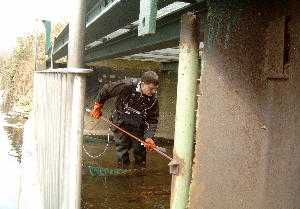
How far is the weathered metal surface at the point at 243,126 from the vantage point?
1739 mm

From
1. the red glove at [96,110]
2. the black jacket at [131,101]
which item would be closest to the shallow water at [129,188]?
the black jacket at [131,101]

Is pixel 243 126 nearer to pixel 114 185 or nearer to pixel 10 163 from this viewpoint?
pixel 114 185

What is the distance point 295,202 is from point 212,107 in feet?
2.16

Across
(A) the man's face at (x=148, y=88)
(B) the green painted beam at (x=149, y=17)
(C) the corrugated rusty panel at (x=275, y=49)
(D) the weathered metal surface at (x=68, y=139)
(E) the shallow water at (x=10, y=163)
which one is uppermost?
(B) the green painted beam at (x=149, y=17)

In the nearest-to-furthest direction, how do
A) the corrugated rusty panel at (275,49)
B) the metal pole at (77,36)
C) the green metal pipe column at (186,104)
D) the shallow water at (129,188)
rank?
the corrugated rusty panel at (275,49), the green metal pipe column at (186,104), the metal pole at (77,36), the shallow water at (129,188)

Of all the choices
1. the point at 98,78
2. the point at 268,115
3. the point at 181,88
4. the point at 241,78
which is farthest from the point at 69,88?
the point at 98,78

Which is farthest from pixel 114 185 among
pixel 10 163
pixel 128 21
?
pixel 128 21

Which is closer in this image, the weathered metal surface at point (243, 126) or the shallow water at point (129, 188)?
the weathered metal surface at point (243, 126)

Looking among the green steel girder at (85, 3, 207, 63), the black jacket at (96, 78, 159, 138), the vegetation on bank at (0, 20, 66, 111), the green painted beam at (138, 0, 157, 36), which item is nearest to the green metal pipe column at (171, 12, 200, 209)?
the green painted beam at (138, 0, 157, 36)

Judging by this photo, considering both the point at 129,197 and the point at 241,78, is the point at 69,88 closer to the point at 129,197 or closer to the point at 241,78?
the point at 241,78

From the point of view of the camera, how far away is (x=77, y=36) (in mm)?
2107

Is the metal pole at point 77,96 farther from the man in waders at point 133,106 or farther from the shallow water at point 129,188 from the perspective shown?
the man in waders at point 133,106

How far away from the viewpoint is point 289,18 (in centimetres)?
162

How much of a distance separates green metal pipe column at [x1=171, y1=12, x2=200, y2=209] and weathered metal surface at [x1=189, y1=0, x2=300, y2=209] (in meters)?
0.11
